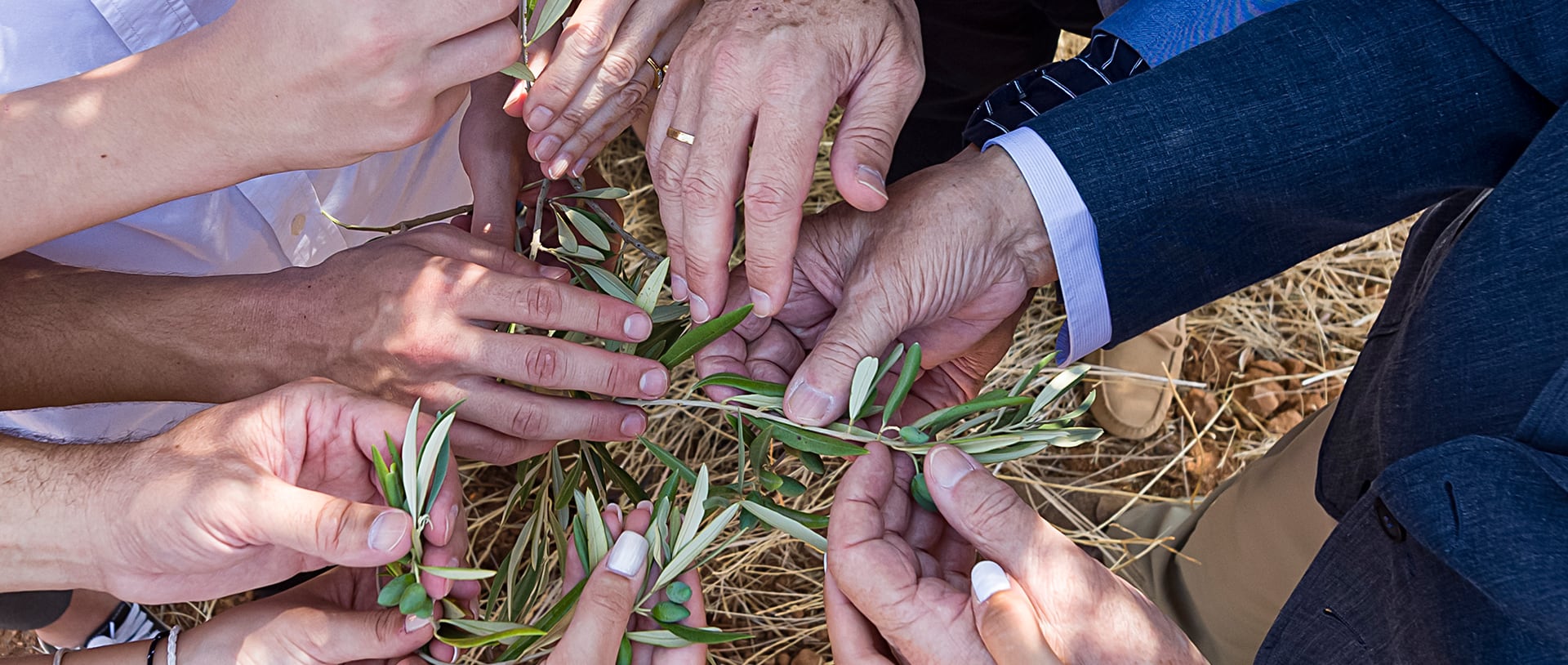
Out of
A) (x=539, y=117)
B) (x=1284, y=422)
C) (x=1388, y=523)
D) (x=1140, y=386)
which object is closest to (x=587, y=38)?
(x=539, y=117)

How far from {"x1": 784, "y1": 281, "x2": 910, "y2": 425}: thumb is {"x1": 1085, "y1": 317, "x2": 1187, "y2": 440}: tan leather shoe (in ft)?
4.76

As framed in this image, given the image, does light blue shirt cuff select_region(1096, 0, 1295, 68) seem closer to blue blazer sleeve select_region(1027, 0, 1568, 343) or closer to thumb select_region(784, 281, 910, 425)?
blue blazer sleeve select_region(1027, 0, 1568, 343)

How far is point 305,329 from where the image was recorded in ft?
4.28

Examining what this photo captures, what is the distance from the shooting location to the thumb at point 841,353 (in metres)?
1.19

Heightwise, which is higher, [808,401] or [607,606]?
[808,401]

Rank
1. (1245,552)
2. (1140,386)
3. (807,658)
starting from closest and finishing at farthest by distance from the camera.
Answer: (1245,552), (807,658), (1140,386)

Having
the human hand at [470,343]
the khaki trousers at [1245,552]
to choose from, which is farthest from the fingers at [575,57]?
the khaki trousers at [1245,552]

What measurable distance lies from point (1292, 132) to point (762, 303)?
714mm

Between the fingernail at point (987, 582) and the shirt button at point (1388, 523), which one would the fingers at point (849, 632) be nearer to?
the fingernail at point (987, 582)

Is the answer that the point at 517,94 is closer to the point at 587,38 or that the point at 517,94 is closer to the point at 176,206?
the point at 587,38

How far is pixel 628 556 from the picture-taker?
115cm

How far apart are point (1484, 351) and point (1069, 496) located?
151 cm

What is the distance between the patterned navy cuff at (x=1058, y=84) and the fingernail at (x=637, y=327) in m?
0.57

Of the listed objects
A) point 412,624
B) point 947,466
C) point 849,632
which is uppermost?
point 947,466
